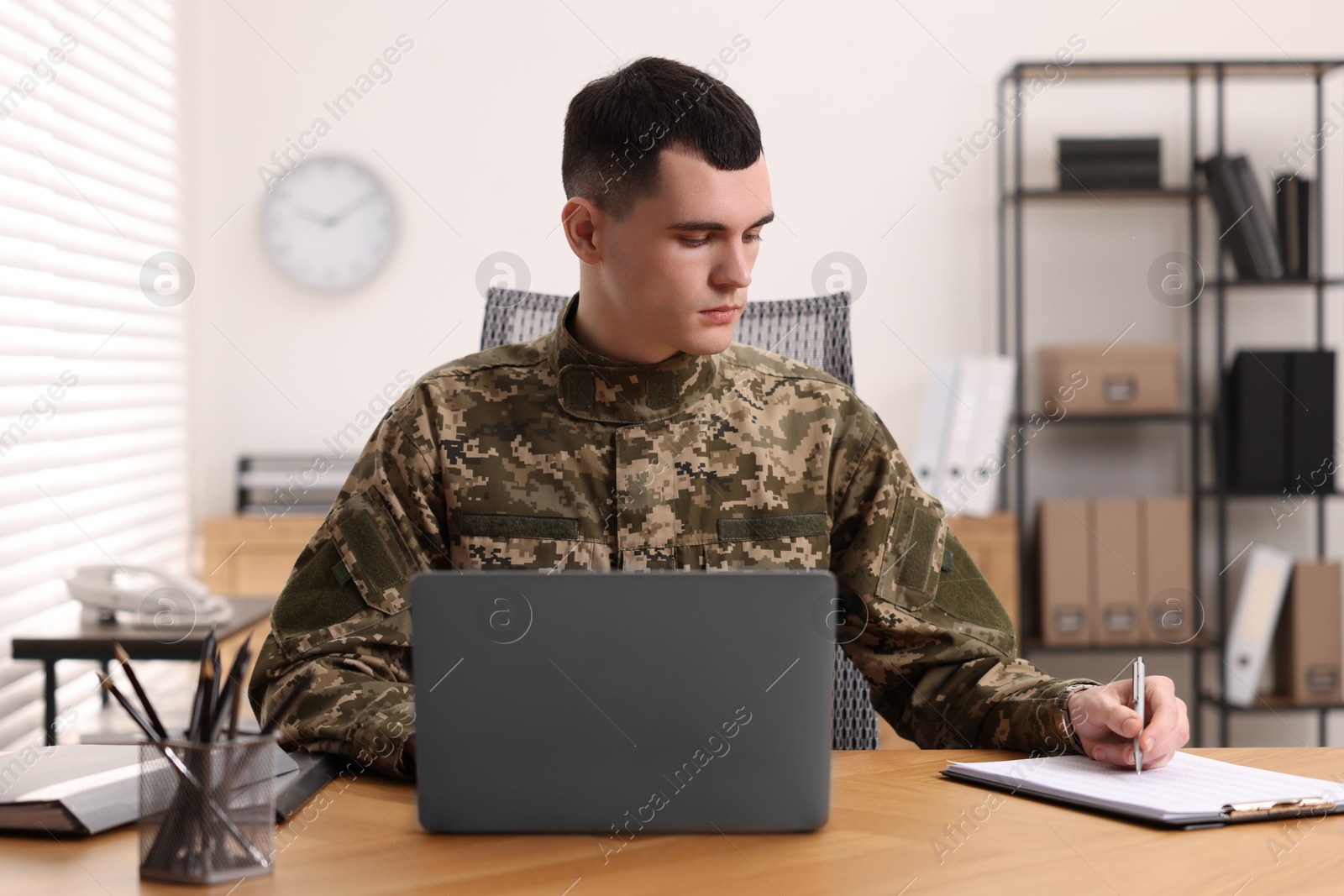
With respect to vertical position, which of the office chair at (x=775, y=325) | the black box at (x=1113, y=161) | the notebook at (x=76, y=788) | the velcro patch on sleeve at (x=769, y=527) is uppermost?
the black box at (x=1113, y=161)

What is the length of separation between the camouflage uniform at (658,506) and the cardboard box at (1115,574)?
175cm

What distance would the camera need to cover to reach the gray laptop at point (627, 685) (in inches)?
29.4

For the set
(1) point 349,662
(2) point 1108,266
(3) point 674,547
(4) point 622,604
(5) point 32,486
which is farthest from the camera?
(2) point 1108,266

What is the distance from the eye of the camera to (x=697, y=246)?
1.21m

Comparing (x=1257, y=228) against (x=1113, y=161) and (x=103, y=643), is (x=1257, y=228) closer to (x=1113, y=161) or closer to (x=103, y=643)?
(x=1113, y=161)

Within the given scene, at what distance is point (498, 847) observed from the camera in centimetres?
79

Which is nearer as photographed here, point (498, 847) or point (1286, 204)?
point (498, 847)

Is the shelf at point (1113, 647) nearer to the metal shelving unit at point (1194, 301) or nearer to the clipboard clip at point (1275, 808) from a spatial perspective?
the metal shelving unit at point (1194, 301)

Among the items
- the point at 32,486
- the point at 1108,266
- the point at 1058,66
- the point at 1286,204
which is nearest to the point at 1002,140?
the point at 1058,66

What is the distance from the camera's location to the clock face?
3086 millimetres

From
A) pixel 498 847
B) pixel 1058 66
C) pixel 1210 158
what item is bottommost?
pixel 498 847

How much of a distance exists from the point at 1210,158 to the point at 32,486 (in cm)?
282

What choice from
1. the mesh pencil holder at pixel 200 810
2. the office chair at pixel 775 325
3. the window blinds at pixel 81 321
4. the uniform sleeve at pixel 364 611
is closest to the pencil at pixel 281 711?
the mesh pencil holder at pixel 200 810

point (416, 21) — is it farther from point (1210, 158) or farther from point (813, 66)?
point (1210, 158)
